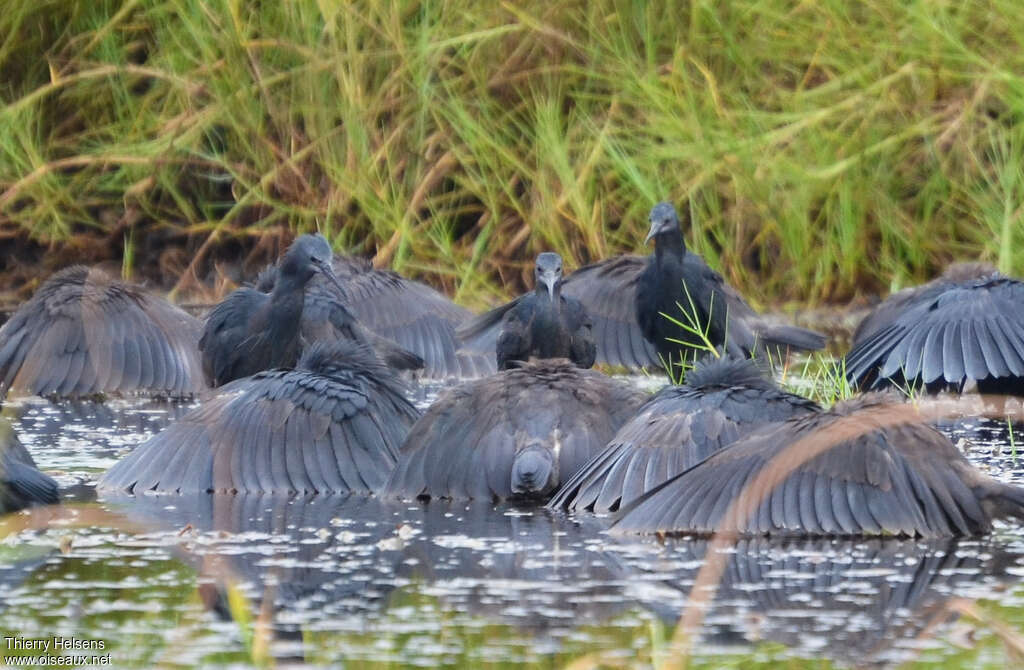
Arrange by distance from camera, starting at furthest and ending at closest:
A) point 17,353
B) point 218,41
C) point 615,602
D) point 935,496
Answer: point 218,41 → point 17,353 → point 935,496 → point 615,602

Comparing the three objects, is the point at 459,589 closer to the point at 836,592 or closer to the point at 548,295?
the point at 836,592

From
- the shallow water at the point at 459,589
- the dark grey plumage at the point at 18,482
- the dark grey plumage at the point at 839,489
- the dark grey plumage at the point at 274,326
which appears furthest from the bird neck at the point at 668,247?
the dark grey plumage at the point at 18,482

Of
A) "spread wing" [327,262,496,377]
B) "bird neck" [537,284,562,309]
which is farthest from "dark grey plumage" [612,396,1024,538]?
"spread wing" [327,262,496,377]

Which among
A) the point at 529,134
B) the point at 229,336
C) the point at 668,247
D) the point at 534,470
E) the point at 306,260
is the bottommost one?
the point at 534,470

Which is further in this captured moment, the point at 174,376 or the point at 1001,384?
the point at 174,376

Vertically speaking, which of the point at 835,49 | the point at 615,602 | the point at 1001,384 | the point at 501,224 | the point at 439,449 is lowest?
the point at 615,602

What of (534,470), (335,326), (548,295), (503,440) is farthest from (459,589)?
(335,326)

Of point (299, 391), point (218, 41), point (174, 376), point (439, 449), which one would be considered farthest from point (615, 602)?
point (218, 41)

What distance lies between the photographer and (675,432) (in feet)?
16.0

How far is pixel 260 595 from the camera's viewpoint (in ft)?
12.9

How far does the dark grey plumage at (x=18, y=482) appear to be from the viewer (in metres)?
4.81

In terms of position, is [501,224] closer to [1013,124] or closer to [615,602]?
[1013,124]

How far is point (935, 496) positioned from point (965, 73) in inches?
193

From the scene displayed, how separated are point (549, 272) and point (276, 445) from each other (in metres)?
1.50
